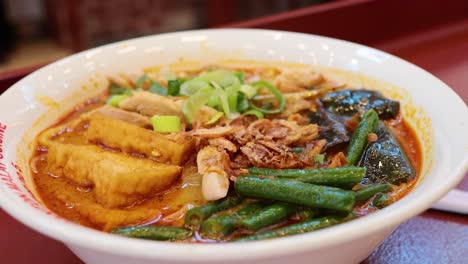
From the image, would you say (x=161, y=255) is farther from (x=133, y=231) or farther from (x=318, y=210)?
(x=318, y=210)

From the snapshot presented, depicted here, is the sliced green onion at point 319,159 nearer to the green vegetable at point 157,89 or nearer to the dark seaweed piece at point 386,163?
the dark seaweed piece at point 386,163

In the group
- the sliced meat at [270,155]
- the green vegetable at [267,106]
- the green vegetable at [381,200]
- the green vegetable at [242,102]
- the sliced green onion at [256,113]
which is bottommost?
the green vegetable at [267,106]

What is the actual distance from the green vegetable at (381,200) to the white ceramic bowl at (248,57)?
111mm

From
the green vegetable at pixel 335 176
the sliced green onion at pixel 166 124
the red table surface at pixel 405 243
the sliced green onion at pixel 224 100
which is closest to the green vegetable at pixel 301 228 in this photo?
the green vegetable at pixel 335 176

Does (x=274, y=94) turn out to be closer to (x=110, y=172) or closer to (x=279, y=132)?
(x=279, y=132)

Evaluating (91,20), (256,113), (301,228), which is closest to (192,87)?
(256,113)

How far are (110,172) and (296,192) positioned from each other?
0.51 m

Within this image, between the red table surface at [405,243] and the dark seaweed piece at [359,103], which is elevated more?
the dark seaweed piece at [359,103]

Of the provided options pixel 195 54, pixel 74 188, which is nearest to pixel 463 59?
pixel 195 54

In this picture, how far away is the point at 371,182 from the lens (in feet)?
5.29

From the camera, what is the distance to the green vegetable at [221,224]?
135 centimetres

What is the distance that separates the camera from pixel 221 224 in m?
1.35

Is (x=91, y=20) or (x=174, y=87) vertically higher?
(x=174, y=87)

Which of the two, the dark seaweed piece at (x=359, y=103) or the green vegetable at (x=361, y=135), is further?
the dark seaweed piece at (x=359, y=103)
